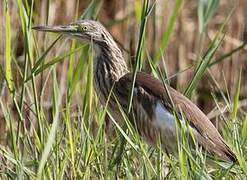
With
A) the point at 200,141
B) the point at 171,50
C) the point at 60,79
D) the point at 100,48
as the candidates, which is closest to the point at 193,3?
the point at 171,50

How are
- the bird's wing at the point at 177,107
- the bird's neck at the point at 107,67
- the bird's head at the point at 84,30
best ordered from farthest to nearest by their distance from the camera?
1. the bird's neck at the point at 107,67
2. the bird's head at the point at 84,30
3. the bird's wing at the point at 177,107

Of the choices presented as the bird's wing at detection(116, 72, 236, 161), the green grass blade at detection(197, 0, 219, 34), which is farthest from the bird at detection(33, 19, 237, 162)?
the green grass blade at detection(197, 0, 219, 34)

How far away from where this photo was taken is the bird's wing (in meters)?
3.22

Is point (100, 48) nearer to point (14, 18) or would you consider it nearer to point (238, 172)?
point (238, 172)

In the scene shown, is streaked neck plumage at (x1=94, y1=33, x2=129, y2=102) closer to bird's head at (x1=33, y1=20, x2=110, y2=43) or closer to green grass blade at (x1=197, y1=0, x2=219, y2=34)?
bird's head at (x1=33, y1=20, x2=110, y2=43)

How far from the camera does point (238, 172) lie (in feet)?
9.42

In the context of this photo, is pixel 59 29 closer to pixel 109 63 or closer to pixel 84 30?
pixel 84 30

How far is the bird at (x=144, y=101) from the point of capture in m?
3.25

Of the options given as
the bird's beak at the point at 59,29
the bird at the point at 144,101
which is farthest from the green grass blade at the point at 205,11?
the bird's beak at the point at 59,29

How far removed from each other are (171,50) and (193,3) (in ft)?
1.24

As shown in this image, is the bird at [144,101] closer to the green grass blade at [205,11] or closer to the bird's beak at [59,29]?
the bird's beak at [59,29]

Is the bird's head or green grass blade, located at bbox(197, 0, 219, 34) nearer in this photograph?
the bird's head

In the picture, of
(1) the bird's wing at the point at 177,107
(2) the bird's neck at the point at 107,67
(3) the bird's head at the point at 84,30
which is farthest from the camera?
(2) the bird's neck at the point at 107,67

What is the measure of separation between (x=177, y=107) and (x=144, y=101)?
202 mm
